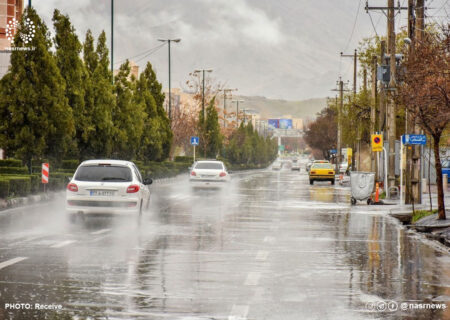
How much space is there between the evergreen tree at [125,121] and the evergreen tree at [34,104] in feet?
46.2

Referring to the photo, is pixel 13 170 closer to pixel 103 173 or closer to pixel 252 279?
pixel 103 173

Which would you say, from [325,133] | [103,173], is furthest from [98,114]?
[325,133]

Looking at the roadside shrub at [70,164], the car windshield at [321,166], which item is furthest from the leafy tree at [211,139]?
the roadside shrub at [70,164]

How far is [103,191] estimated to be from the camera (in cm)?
2220

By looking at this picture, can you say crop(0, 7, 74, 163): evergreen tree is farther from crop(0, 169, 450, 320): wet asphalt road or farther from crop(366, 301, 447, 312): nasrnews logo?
crop(366, 301, 447, 312): nasrnews logo

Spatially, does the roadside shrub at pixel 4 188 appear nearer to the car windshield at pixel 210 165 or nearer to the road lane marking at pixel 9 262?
the road lane marking at pixel 9 262

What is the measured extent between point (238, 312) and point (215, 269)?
3.82m

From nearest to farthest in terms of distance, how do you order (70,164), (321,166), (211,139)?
1. (70,164)
2. (321,166)
3. (211,139)

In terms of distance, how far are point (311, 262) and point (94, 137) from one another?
3497 cm

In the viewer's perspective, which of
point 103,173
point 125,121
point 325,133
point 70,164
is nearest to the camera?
point 103,173

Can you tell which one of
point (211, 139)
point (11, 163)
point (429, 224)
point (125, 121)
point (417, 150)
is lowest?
point (429, 224)

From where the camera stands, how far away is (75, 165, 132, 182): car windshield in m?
22.7

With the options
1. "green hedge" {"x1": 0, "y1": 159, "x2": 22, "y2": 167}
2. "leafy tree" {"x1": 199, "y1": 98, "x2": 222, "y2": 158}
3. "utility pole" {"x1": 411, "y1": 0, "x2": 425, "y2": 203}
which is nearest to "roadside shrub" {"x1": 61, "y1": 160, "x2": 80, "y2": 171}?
"green hedge" {"x1": 0, "y1": 159, "x2": 22, "y2": 167}

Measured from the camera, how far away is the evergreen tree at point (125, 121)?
2180 inches
